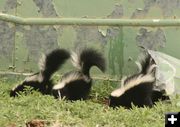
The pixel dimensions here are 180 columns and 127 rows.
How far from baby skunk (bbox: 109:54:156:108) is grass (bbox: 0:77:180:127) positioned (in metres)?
0.17

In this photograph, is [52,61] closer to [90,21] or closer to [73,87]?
[73,87]

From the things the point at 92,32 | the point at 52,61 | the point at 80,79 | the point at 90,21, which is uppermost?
the point at 90,21

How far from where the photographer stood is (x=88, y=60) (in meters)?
5.68

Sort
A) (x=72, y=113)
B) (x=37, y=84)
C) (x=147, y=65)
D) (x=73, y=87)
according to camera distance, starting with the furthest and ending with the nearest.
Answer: (x=37, y=84)
(x=73, y=87)
(x=147, y=65)
(x=72, y=113)

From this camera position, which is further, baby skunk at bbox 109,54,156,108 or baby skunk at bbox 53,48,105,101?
baby skunk at bbox 53,48,105,101

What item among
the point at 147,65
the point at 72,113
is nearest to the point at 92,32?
the point at 147,65

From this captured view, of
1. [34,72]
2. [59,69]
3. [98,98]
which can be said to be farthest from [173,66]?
[34,72]

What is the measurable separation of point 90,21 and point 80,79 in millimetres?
844

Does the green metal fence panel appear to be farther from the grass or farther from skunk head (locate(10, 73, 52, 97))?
the grass

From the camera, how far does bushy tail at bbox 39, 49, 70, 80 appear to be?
19.4ft

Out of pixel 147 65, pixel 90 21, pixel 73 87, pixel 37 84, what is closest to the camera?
pixel 147 65

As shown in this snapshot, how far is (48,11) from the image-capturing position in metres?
6.27

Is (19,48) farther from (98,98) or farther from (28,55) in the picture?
(98,98)

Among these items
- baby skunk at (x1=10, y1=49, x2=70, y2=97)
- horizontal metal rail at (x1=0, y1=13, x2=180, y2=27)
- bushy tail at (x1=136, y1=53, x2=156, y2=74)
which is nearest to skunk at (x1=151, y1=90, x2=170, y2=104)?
bushy tail at (x1=136, y1=53, x2=156, y2=74)
